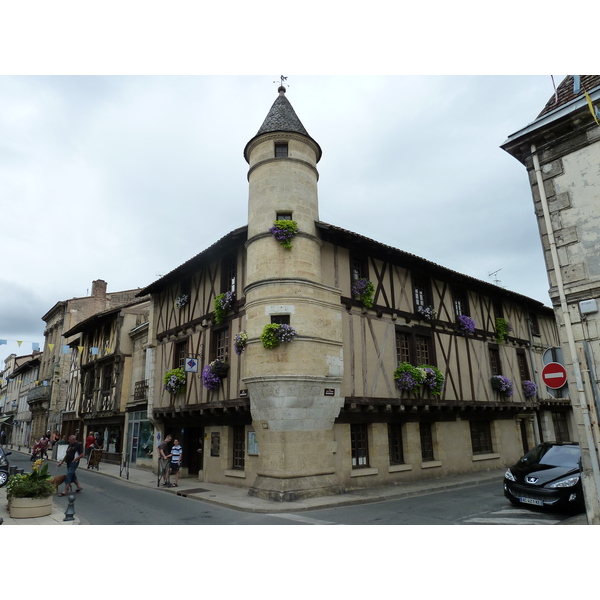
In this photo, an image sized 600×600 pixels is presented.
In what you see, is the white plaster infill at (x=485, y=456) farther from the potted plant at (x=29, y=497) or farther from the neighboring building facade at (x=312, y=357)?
the potted plant at (x=29, y=497)

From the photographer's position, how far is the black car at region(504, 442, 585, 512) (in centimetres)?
835

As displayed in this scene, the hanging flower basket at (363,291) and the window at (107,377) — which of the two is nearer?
the hanging flower basket at (363,291)

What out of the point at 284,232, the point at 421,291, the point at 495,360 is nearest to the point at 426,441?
the point at 421,291

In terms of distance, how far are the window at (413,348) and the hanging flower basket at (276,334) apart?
497cm

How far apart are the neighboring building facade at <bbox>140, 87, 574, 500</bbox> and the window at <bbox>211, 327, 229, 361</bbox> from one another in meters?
0.05

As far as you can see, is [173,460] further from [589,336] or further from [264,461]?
[589,336]

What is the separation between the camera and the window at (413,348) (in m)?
15.4

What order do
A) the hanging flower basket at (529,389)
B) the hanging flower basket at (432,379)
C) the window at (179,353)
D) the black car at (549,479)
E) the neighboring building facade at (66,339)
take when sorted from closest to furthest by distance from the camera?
1. the black car at (549,479)
2. the hanging flower basket at (432,379)
3. the window at (179,353)
4. the hanging flower basket at (529,389)
5. the neighboring building facade at (66,339)

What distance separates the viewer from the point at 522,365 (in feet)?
69.5

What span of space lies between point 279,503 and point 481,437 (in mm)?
11096

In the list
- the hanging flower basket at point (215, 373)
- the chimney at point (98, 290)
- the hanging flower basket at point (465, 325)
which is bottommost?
the hanging flower basket at point (215, 373)

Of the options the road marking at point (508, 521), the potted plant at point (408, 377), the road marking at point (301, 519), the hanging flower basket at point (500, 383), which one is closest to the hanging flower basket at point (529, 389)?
the hanging flower basket at point (500, 383)

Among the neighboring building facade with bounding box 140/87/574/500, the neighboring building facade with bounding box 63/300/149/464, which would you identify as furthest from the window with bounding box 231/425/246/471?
the neighboring building facade with bounding box 63/300/149/464

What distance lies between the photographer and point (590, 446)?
7062 millimetres
